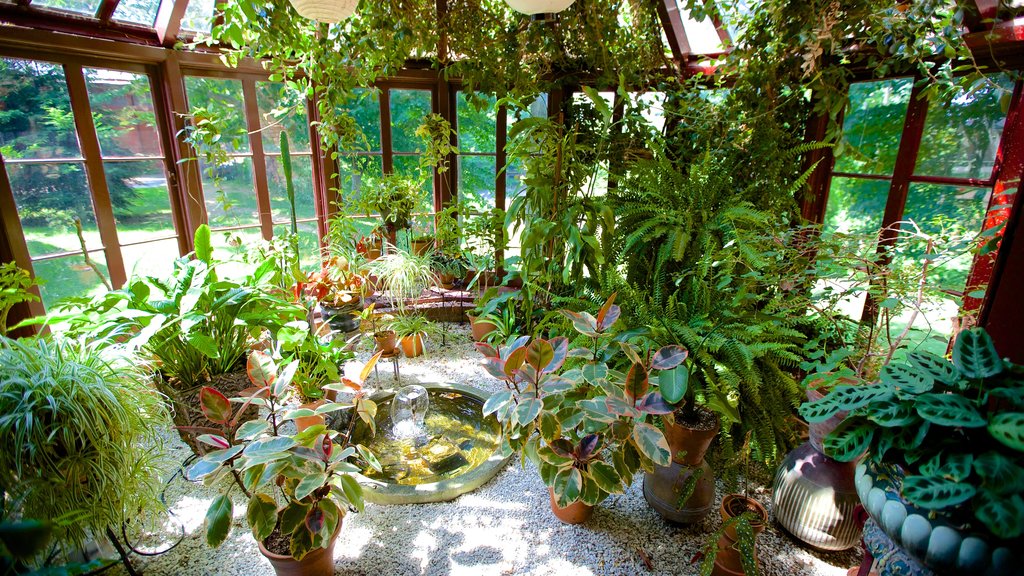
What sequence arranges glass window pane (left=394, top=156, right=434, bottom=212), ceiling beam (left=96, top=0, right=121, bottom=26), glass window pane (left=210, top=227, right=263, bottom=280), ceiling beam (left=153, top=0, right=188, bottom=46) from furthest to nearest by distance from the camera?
glass window pane (left=394, top=156, right=434, bottom=212)
glass window pane (left=210, top=227, right=263, bottom=280)
ceiling beam (left=153, top=0, right=188, bottom=46)
ceiling beam (left=96, top=0, right=121, bottom=26)

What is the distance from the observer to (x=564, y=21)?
3061mm

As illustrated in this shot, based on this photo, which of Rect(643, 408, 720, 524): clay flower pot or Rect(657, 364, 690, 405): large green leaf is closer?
Rect(657, 364, 690, 405): large green leaf

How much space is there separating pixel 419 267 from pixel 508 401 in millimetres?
2060

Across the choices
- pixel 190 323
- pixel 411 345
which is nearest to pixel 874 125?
pixel 411 345

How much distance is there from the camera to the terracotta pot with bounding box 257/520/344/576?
147 cm

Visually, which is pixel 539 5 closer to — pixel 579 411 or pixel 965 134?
pixel 579 411

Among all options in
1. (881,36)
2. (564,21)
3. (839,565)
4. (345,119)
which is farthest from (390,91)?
(839,565)

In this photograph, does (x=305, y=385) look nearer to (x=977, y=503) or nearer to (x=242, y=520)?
(x=242, y=520)

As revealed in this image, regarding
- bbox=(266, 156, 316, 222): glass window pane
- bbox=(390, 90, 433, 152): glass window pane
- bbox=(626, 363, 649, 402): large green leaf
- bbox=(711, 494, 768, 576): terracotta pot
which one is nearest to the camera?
bbox=(626, 363, 649, 402): large green leaf

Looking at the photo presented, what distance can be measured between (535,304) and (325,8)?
1859 millimetres

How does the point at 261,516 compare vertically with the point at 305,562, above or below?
above

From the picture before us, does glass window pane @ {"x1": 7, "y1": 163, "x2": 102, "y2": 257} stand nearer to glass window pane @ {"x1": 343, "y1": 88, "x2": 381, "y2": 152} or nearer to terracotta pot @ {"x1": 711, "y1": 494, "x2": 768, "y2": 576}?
glass window pane @ {"x1": 343, "y1": 88, "x2": 381, "y2": 152}

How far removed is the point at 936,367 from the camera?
34.1 inches

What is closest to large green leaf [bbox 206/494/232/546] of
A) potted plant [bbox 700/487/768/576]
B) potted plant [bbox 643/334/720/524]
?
potted plant [bbox 643/334/720/524]
